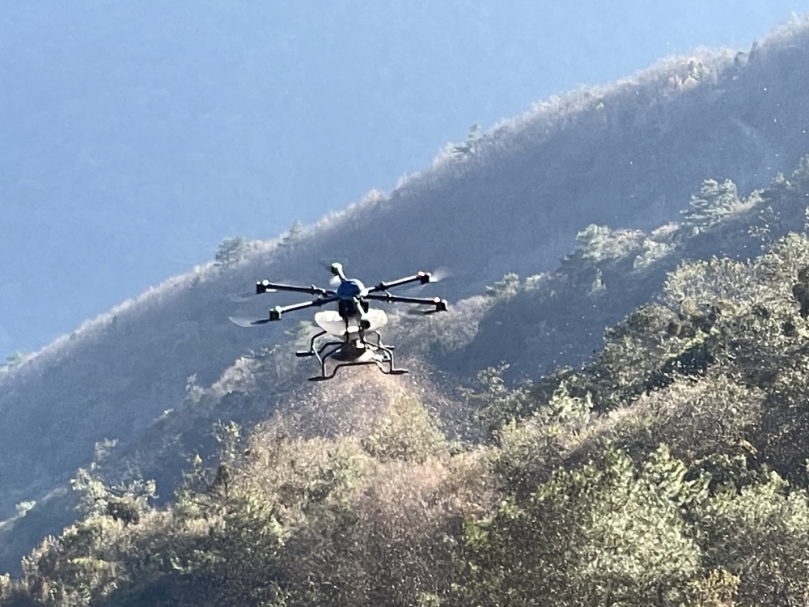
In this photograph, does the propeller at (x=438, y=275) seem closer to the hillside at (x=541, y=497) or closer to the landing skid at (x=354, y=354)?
the landing skid at (x=354, y=354)

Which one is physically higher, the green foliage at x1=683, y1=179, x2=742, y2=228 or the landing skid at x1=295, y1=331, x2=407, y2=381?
the green foliage at x1=683, y1=179, x2=742, y2=228

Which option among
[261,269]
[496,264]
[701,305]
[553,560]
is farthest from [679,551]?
[261,269]

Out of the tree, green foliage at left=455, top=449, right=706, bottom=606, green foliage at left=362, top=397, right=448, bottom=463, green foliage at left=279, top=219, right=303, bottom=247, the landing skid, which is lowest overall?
green foliage at left=455, top=449, right=706, bottom=606

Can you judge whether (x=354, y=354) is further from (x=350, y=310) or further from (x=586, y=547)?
(x=586, y=547)

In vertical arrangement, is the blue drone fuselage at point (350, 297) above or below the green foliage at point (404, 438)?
below

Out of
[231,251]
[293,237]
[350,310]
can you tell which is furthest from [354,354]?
[293,237]

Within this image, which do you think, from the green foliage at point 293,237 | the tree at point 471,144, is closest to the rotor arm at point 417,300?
the green foliage at point 293,237

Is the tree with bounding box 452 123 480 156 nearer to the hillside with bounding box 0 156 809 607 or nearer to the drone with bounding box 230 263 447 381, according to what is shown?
the hillside with bounding box 0 156 809 607

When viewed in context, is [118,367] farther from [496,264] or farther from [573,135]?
[573,135]

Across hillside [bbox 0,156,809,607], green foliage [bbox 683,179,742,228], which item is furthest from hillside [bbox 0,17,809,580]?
hillside [bbox 0,156,809,607]

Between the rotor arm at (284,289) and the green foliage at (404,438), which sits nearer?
the rotor arm at (284,289)
